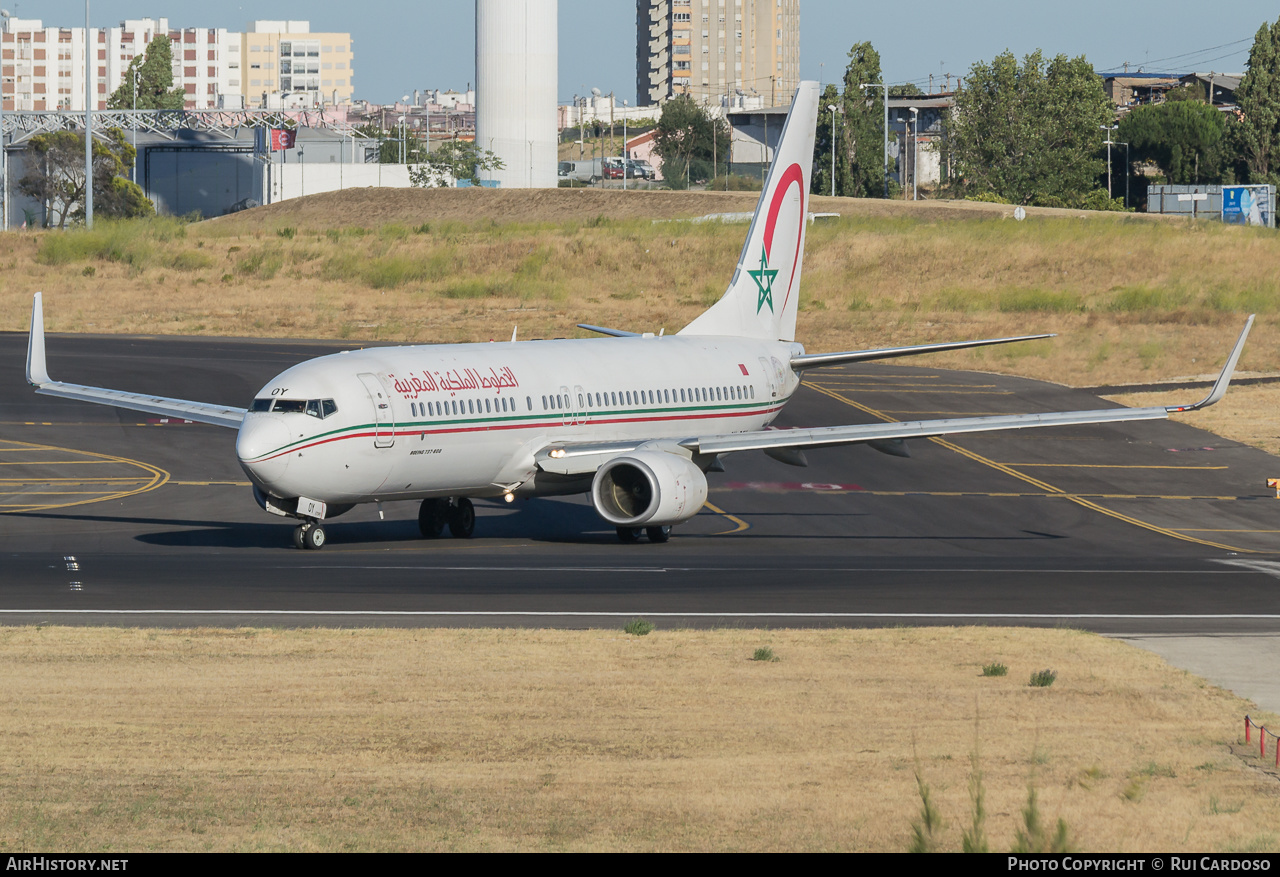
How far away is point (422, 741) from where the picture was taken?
58.0ft

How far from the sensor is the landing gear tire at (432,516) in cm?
3850

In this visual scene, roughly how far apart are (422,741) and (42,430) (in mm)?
40113

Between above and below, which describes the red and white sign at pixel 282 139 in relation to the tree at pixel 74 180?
above

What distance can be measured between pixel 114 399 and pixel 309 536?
6821 mm

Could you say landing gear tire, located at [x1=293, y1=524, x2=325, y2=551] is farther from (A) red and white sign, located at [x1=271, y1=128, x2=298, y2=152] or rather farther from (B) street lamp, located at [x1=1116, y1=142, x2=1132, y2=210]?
(B) street lamp, located at [x1=1116, y1=142, x2=1132, y2=210]

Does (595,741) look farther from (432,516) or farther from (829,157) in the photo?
(829,157)

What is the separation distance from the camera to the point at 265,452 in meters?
32.2

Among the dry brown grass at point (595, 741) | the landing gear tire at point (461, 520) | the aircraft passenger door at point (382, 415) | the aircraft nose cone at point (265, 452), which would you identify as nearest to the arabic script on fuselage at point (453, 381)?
the aircraft passenger door at point (382, 415)

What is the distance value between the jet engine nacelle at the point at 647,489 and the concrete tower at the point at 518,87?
137591 mm

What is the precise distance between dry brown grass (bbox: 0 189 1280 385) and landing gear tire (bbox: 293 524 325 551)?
47.9m

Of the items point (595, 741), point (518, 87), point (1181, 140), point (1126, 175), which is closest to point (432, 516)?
point (595, 741)

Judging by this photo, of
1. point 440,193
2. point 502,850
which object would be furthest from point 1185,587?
point 440,193

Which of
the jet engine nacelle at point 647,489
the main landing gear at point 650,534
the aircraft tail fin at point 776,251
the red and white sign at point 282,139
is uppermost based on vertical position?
the red and white sign at point 282,139

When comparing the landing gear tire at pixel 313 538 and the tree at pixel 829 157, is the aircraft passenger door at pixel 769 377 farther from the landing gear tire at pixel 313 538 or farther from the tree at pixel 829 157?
the tree at pixel 829 157
